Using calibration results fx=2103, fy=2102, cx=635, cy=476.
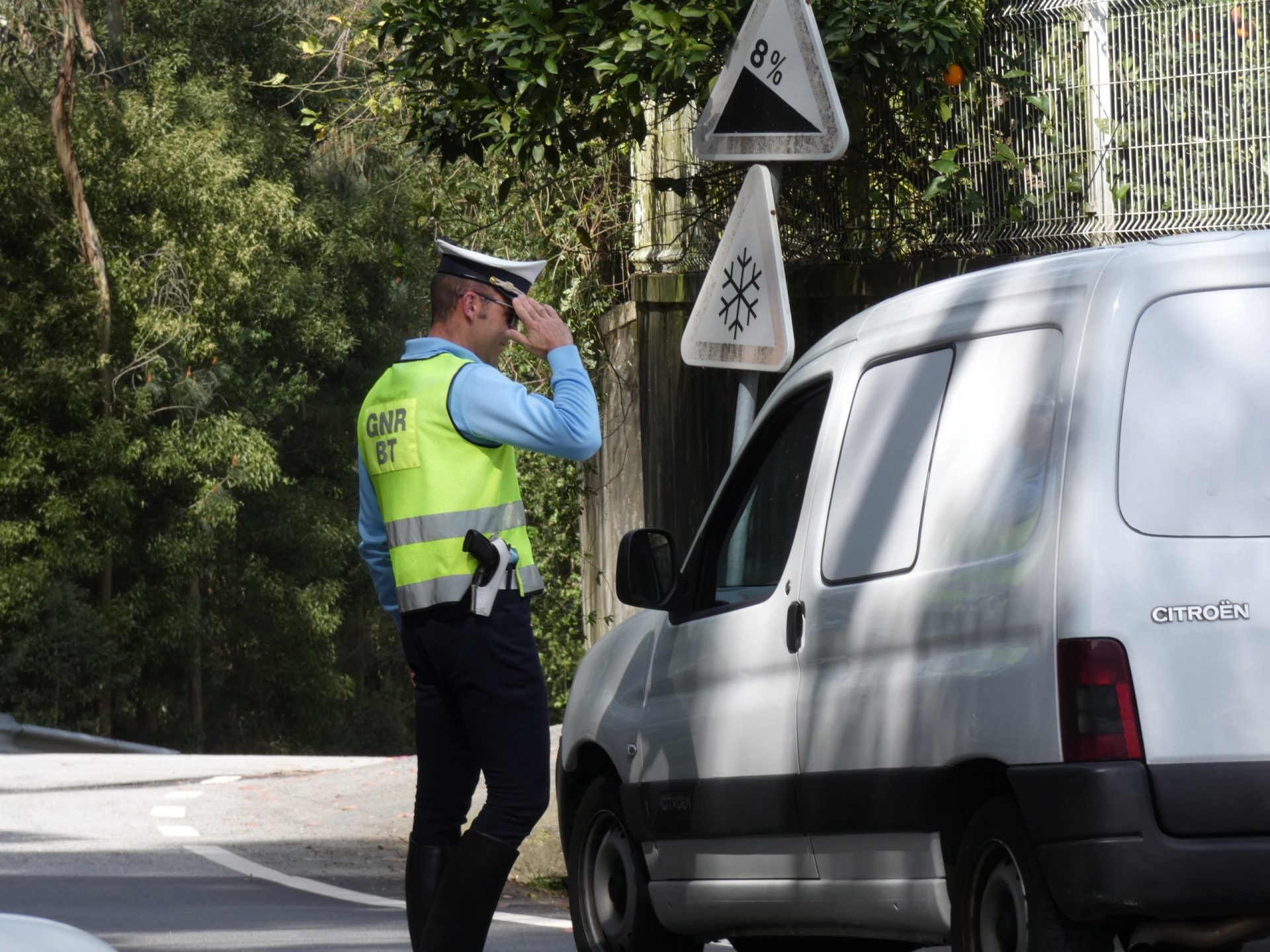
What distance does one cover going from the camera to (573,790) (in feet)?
22.1

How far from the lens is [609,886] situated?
21.2 ft

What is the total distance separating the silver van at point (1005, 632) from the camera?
164 inches

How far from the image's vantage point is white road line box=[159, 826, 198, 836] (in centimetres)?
1146

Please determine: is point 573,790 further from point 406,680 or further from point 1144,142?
point 406,680

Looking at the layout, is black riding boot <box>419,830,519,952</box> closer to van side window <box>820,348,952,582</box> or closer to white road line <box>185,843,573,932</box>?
van side window <box>820,348,952,582</box>

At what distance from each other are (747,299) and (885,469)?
159 centimetres

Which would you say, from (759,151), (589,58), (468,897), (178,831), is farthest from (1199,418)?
(178,831)

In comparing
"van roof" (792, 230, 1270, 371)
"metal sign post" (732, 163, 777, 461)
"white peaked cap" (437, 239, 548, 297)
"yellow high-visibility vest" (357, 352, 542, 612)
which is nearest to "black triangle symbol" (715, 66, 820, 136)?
"metal sign post" (732, 163, 777, 461)

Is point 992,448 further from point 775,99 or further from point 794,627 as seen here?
point 775,99

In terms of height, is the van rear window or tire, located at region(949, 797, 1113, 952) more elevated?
the van rear window

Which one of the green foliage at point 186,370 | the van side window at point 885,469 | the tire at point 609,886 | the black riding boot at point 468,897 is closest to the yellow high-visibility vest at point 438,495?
the black riding boot at point 468,897

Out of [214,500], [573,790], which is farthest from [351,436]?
[573,790]

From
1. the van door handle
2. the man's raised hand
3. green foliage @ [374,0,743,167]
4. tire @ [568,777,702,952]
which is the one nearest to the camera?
the van door handle

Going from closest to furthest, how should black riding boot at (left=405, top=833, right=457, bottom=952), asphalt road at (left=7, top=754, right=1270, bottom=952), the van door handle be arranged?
1. the van door handle
2. black riding boot at (left=405, top=833, right=457, bottom=952)
3. asphalt road at (left=7, top=754, right=1270, bottom=952)
